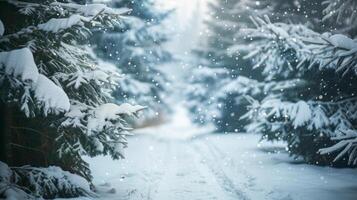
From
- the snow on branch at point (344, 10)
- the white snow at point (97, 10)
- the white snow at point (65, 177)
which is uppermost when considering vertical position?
the snow on branch at point (344, 10)

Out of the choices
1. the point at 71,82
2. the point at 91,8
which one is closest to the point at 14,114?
the point at 71,82

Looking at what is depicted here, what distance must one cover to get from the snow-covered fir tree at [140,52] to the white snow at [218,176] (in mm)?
4004

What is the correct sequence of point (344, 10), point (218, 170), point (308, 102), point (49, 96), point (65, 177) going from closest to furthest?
point (49, 96) → point (65, 177) → point (308, 102) → point (218, 170) → point (344, 10)

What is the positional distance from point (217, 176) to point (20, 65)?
19.5ft

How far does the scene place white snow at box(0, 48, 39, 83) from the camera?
19.4 feet

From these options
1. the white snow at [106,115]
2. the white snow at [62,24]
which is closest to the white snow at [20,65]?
the white snow at [62,24]

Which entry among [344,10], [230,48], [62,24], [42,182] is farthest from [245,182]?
[230,48]

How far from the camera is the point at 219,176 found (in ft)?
33.3

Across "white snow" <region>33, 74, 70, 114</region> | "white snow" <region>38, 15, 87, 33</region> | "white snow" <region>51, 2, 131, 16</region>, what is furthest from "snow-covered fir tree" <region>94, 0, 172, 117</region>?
"white snow" <region>33, 74, 70, 114</region>

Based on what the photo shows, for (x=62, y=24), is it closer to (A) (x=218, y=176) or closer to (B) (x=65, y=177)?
(B) (x=65, y=177)

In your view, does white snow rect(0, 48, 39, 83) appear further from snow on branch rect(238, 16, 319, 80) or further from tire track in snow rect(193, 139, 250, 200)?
snow on branch rect(238, 16, 319, 80)

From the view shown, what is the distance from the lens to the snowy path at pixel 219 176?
8359mm

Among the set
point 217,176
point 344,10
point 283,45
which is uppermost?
point 344,10

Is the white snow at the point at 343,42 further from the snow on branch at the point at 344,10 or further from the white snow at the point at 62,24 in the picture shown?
the snow on branch at the point at 344,10
